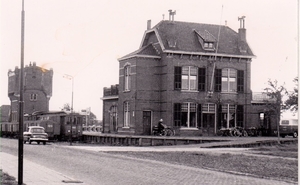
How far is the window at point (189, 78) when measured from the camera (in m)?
40.6

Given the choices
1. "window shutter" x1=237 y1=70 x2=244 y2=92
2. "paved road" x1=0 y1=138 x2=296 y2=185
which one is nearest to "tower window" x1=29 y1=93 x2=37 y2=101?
"window shutter" x1=237 y1=70 x2=244 y2=92

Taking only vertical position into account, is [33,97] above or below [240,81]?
below

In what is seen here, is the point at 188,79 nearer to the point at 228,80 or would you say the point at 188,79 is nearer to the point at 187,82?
the point at 187,82

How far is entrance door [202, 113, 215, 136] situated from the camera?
4131 cm

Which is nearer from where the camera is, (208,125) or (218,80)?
(208,125)

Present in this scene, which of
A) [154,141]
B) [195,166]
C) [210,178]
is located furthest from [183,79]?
[210,178]

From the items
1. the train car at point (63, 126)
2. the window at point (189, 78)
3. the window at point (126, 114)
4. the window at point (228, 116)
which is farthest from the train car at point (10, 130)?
the window at point (228, 116)

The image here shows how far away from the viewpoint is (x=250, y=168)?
17047 mm

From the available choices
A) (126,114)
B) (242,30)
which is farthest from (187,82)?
(242,30)

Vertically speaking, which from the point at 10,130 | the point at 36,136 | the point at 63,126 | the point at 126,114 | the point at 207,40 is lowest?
the point at 10,130

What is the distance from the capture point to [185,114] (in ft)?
135

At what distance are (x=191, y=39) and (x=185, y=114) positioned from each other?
5.98 m

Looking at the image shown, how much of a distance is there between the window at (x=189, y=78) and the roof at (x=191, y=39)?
4.43ft

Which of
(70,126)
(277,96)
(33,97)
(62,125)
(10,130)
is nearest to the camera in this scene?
(277,96)
